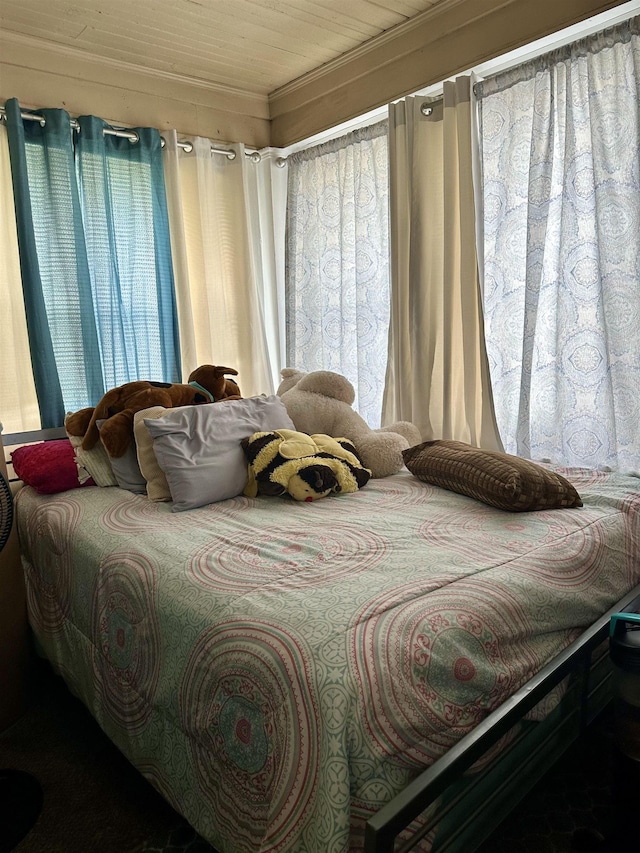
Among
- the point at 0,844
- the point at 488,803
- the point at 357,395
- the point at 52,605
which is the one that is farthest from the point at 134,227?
the point at 488,803

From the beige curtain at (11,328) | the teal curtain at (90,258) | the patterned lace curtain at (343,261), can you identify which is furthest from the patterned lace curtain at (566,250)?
the beige curtain at (11,328)

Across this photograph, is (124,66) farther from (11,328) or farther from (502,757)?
(502,757)

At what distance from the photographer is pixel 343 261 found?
3.15 m

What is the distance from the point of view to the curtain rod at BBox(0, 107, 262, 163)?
265cm

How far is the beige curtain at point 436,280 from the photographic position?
100 inches

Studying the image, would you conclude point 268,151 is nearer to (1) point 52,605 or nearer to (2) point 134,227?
(2) point 134,227

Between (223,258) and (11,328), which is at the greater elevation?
(223,258)

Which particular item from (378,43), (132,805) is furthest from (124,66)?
(132,805)

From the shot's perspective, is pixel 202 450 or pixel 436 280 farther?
pixel 436 280

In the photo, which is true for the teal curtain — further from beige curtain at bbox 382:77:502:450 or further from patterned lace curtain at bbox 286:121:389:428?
beige curtain at bbox 382:77:502:450

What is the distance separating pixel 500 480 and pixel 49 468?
1.60 m

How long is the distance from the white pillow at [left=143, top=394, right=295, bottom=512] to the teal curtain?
2.42 ft

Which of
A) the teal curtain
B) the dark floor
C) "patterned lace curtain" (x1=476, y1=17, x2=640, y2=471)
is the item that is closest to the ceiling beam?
"patterned lace curtain" (x1=476, y1=17, x2=640, y2=471)

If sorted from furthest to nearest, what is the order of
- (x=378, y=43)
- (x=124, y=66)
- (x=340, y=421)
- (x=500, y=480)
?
(x=124, y=66)
(x=378, y=43)
(x=340, y=421)
(x=500, y=480)
